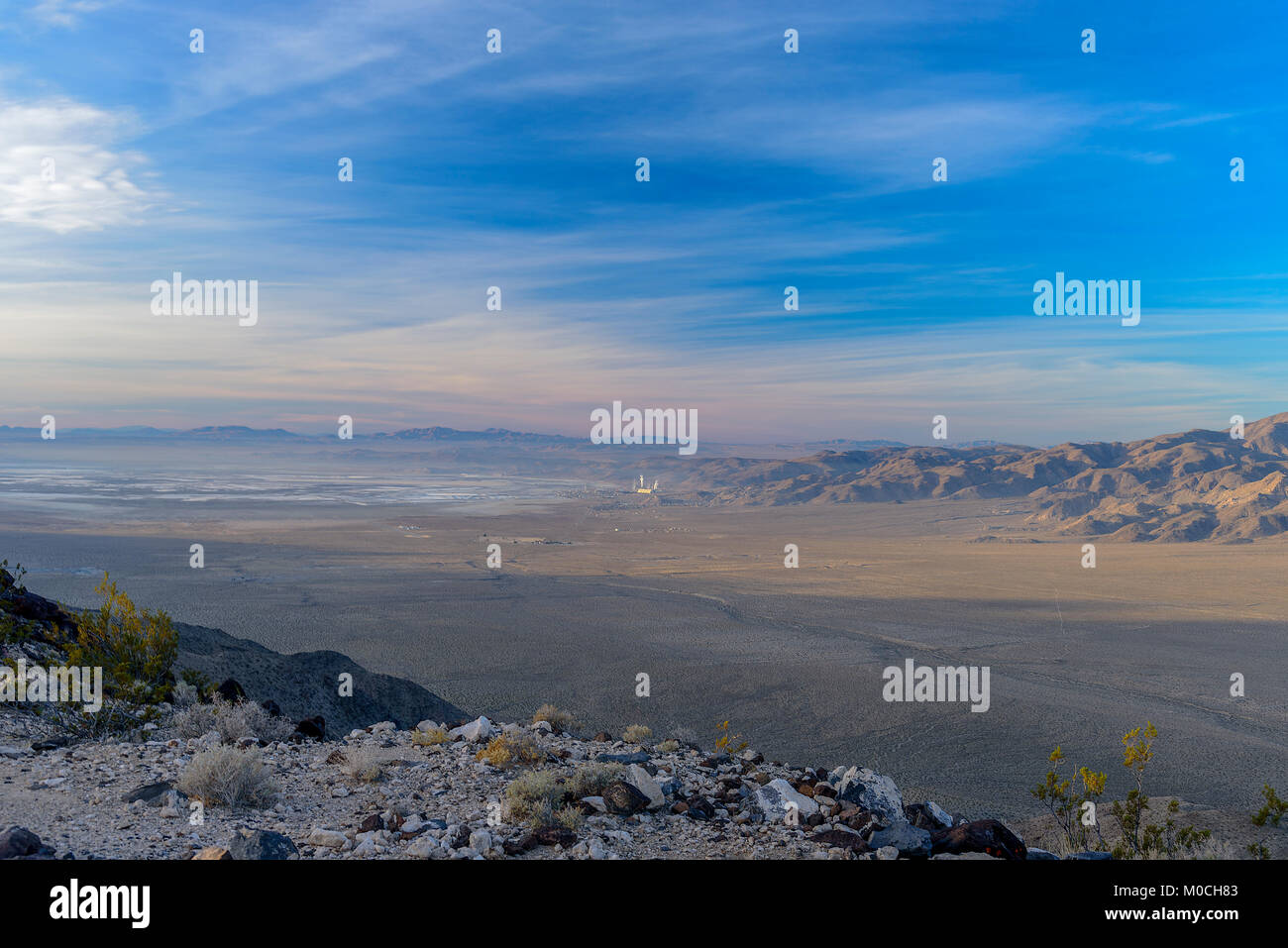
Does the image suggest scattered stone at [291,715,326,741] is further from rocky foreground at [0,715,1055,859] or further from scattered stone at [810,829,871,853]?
scattered stone at [810,829,871,853]

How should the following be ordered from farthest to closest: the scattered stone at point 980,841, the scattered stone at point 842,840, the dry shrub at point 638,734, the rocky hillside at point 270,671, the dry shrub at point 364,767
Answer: the rocky hillside at point 270,671, the dry shrub at point 638,734, the dry shrub at point 364,767, the scattered stone at point 842,840, the scattered stone at point 980,841

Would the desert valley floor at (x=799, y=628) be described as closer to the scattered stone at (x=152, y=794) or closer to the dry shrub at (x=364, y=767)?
the dry shrub at (x=364, y=767)

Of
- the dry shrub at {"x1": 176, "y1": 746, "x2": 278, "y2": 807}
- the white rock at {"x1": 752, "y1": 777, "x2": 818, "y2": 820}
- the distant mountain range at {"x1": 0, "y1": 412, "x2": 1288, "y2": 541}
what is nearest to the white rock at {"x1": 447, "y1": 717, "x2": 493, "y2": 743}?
the dry shrub at {"x1": 176, "y1": 746, "x2": 278, "y2": 807}

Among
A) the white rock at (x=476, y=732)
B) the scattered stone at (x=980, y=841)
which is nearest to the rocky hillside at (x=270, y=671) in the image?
the white rock at (x=476, y=732)

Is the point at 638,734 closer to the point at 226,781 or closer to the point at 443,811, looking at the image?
the point at 443,811

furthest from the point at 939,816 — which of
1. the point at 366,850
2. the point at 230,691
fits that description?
the point at 230,691
